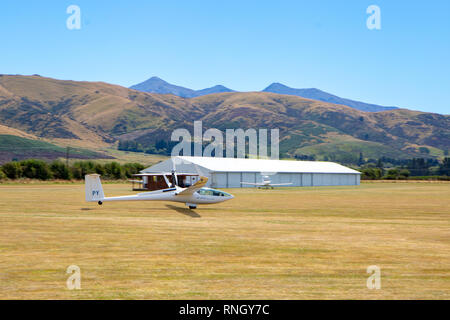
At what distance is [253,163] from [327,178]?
59.1 feet

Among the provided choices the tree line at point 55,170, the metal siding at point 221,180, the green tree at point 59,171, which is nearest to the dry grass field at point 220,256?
the metal siding at point 221,180

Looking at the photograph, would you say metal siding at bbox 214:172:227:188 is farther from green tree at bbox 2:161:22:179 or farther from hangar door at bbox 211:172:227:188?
green tree at bbox 2:161:22:179

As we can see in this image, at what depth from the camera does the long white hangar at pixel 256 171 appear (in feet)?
230

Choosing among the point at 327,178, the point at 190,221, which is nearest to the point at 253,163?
the point at 327,178

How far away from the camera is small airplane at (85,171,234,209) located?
2798cm

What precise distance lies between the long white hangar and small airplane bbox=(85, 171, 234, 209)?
38609mm

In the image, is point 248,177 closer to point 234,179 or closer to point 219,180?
point 234,179

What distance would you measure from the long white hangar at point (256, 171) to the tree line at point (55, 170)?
822 inches

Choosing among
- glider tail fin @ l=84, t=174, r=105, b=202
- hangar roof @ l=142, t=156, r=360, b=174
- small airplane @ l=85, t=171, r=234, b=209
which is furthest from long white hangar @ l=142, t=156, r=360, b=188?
glider tail fin @ l=84, t=174, r=105, b=202

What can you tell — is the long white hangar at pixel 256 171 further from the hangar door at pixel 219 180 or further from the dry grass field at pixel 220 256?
the dry grass field at pixel 220 256

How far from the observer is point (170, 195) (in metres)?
28.9

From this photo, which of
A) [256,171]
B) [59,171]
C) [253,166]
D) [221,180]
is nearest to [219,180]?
[221,180]
